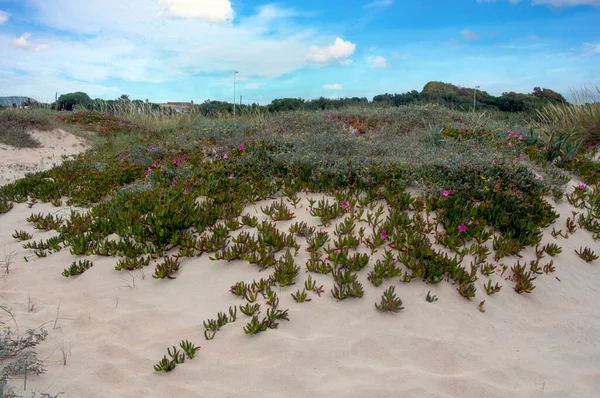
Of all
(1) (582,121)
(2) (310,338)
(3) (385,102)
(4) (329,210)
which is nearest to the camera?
(2) (310,338)

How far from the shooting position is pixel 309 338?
368 centimetres

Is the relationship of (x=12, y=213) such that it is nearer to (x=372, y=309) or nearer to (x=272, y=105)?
(x=372, y=309)

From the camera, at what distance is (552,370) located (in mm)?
3531

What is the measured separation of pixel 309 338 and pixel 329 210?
2189 millimetres

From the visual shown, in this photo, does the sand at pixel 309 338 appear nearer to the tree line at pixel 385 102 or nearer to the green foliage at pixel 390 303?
the green foliage at pixel 390 303

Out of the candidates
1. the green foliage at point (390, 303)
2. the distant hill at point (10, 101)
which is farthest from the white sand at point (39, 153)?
the green foliage at point (390, 303)

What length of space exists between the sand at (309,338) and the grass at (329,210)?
15cm

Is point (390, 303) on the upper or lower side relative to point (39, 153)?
lower

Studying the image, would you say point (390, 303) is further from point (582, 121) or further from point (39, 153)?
point (39, 153)

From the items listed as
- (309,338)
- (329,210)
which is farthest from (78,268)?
(329,210)

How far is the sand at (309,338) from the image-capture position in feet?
10.5

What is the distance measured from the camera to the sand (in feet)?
10.5

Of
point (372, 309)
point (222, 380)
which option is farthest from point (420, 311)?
point (222, 380)

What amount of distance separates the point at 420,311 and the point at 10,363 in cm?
363
